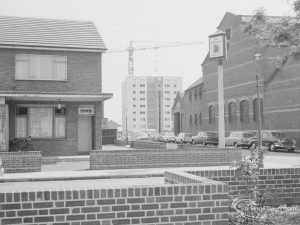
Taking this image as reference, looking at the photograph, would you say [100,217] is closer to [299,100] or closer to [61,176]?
[61,176]

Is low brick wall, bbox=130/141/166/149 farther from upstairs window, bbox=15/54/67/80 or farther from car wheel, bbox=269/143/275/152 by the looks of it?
car wheel, bbox=269/143/275/152

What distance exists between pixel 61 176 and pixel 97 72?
455 inches

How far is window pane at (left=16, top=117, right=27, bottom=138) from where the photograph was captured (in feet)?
Answer: 77.5

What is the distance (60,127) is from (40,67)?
3466mm

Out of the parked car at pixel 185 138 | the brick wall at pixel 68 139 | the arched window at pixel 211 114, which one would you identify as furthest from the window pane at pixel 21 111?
the arched window at pixel 211 114

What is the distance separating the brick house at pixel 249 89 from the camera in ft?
141

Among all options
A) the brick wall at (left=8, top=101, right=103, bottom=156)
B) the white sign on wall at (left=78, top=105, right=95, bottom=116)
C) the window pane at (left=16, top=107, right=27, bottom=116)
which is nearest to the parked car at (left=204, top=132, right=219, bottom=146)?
the brick wall at (left=8, top=101, right=103, bottom=156)

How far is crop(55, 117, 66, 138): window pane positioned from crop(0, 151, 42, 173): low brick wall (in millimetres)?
8191

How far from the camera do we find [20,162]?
621 inches

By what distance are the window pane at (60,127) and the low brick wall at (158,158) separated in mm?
7768

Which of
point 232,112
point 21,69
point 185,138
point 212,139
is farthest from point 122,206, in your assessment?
point 185,138

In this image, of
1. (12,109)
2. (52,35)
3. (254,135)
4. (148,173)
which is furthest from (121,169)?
(254,135)

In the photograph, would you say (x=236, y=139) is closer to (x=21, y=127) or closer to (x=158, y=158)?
(x=21, y=127)

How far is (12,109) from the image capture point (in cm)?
2339
